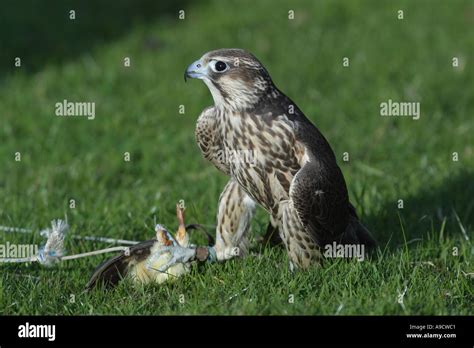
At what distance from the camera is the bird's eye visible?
5.21 m

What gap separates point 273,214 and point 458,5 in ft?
25.2

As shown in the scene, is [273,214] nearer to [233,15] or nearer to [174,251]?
[174,251]

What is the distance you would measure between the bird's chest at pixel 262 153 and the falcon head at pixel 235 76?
4.4 inches

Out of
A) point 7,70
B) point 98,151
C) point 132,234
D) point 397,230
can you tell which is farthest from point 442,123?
point 7,70

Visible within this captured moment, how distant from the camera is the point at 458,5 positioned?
12.1 meters

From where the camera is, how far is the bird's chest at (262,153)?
5168mm

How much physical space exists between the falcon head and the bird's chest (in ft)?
0.37

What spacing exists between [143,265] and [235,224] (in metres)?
0.66

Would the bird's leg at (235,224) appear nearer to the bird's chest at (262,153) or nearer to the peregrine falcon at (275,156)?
the peregrine falcon at (275,156)

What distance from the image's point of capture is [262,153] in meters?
5.18

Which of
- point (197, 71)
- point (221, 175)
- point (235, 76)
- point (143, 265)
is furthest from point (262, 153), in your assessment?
point (221, 175)

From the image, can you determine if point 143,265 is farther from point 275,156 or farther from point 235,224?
point 275,156

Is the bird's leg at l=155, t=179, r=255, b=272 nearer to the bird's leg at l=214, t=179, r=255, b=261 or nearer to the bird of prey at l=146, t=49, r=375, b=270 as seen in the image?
the bird's leg at l=214, t=179, r=255, b=261

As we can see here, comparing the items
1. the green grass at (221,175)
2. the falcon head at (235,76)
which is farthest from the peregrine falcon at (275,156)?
the green grass at (221,175)
